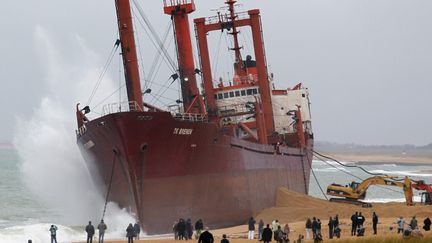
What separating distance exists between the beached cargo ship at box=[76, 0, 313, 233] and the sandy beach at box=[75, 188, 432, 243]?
140 cm

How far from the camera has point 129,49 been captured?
4409 centimetres

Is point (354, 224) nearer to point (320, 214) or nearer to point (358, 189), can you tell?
point (320, 214)

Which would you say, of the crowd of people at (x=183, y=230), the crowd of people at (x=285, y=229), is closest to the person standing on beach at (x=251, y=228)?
the crowd of people at (x=285, y=229)

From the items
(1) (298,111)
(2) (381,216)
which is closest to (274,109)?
(1) (298,111)

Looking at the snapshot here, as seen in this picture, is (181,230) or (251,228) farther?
(251,228)

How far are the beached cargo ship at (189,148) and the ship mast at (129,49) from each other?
0.17ft

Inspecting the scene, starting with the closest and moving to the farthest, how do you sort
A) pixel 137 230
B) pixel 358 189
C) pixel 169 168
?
pixel 137 230
pixel 169 168
pixel 358 189

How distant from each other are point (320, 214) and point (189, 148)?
24.6ft

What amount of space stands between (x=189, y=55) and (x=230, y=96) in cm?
515

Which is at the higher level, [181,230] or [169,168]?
[169,168]

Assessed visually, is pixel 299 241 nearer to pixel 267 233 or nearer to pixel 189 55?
pixel 267 233

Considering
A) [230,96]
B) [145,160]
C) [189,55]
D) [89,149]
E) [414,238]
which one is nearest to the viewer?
[414,238]

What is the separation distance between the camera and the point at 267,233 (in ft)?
101

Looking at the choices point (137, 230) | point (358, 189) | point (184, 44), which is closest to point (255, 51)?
point (184, 44)
